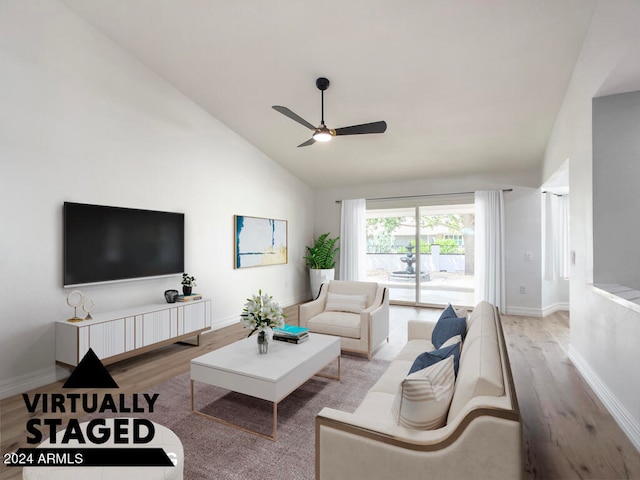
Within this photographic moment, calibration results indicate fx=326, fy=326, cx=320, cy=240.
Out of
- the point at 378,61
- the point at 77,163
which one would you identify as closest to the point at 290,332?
the point at 77,163

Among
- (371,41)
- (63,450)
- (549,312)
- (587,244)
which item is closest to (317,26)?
(371,41)

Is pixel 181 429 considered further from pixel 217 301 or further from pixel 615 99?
pixel 615 99

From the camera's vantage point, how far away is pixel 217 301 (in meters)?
4.75

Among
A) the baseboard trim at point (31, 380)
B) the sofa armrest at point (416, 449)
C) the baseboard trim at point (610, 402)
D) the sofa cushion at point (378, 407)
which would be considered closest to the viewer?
the sofa armrest at point (416, 449)

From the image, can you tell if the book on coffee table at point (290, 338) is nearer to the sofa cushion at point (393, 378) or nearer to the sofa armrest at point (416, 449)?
the sofa cushion at point (393, 378)

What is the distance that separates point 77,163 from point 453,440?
148 inches

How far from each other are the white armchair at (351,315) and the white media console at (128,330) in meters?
1.33

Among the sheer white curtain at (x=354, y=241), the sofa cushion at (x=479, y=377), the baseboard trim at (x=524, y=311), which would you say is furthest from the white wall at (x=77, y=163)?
the baseboard trim at (x=524, y=311)

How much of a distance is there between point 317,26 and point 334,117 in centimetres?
138

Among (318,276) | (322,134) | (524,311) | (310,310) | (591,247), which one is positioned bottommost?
(524,311)

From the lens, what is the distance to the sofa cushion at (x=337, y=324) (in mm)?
3498

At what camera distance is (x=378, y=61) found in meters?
3.40

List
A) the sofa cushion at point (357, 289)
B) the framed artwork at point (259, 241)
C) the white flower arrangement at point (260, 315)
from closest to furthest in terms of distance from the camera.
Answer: the white flower arrangement at point (260, 315) → the sofa cushion at point (357, 289) → the framed artwork at point (259, 241)

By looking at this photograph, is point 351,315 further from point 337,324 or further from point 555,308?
point 555,308
